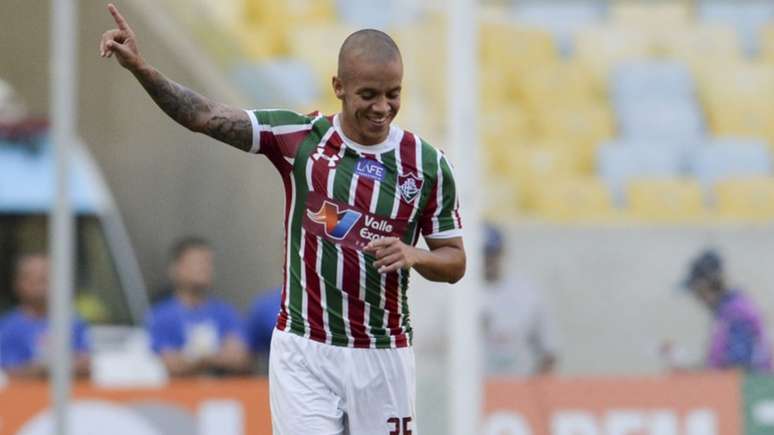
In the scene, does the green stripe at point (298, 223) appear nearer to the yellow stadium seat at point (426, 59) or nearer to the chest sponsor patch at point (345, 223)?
the chest sponsor patch at point (345, 223)

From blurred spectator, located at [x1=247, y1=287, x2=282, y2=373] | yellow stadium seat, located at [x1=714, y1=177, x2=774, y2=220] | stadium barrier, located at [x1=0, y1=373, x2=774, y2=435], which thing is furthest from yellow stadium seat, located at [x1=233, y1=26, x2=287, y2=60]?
yellow stadium seat, located at [x1=714, y1=177, x2=774, y2=220]

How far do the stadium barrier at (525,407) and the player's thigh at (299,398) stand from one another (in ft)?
13.9

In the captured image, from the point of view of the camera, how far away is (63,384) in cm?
868

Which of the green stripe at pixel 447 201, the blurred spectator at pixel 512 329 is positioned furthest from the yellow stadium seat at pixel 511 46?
the green stripe at pixel 447 201

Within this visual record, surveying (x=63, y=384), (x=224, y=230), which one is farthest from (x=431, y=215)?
(x=224, y=230)

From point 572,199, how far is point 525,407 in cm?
358

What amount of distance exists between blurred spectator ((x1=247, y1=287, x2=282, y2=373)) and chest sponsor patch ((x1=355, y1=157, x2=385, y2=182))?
4.69 meters

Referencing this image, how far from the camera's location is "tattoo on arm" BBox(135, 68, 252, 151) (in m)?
5.01

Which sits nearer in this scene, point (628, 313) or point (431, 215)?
point (431, 215)

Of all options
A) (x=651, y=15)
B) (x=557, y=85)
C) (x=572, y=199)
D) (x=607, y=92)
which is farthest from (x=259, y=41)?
(x=651, y=15)

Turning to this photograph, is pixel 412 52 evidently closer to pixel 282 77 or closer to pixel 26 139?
pixel 282 77

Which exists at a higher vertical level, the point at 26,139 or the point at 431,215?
the point at 26,139

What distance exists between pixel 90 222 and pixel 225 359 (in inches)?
76.3

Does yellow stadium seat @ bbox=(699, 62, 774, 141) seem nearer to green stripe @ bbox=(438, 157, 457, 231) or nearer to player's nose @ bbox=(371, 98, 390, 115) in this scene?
green stripe @ bbox=(438, 157, 457, 231)
